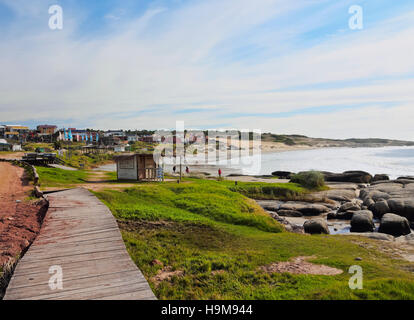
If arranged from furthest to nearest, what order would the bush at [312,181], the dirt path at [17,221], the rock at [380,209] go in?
the bush at [312,181] < the rock at [380,209] < the dirt path at [17,221]

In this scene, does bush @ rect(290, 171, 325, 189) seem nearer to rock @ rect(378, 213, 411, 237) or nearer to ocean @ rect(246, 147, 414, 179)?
rock @ rect(378, 213, 411, 237)

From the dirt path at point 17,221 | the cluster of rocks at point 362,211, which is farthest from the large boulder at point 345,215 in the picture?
the dirt path at point 17,221

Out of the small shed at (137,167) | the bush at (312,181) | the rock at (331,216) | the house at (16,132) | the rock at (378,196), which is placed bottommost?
the rock at (331,216)

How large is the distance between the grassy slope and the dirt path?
338cm

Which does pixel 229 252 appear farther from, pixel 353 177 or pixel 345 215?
pixel 353 177

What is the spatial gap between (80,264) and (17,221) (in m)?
7.29

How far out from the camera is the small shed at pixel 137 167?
2943 centimetres

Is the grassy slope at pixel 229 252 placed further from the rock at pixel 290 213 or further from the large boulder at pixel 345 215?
the large boulder at pixel 345 215

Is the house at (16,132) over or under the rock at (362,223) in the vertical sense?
over

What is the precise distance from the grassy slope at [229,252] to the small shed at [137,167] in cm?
947

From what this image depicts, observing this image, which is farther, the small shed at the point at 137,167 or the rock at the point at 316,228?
the small shed at the point at 137,167

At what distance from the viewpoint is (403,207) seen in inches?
920

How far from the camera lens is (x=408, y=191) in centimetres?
3069
